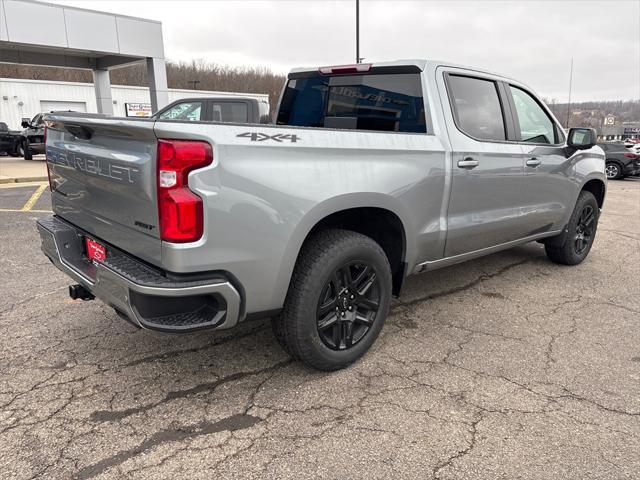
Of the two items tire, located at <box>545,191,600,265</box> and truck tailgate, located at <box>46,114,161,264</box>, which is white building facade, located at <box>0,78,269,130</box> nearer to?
tire, located at <box>545,191,600,265</box>

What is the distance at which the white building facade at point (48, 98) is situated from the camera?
→ 96.4ft

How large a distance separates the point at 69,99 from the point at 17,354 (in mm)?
32815

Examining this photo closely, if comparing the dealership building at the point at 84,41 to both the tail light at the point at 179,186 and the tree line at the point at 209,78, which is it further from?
the tree line at the point at 209,78

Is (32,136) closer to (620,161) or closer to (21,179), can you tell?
(21,179)

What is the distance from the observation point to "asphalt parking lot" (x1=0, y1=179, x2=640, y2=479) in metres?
2.27

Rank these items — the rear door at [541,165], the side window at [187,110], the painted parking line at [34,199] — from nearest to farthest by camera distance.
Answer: the rear door at [541,165]
the painted parking line at [34,199]
the side window at [187,110]

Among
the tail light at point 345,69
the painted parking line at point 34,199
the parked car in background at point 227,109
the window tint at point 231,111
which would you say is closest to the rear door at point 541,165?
the tail light at point 345,69

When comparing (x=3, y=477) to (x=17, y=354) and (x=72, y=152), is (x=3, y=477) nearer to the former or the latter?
(x=17, y=354)

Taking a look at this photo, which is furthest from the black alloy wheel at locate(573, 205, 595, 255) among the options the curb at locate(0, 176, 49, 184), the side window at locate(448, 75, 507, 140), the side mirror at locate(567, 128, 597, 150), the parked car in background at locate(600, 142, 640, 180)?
the parked car in background at locate(600, 142, 640, 180)

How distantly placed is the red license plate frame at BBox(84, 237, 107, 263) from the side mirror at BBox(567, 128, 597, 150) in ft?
13.7

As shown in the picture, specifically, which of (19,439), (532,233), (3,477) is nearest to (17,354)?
(19,439)

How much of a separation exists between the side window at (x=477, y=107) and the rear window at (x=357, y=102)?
328 mm

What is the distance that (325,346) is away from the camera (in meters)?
2.92

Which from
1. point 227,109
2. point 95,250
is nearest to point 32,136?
point 227,109
